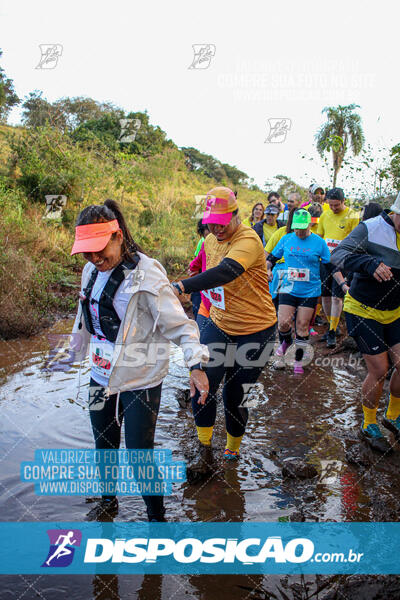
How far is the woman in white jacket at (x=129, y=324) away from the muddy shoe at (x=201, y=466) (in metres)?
0.88

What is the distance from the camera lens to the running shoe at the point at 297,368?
20.7 feet

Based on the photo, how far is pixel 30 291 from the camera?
805 cm

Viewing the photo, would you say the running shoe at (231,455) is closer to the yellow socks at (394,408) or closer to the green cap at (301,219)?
the yellow socks at (394,408)

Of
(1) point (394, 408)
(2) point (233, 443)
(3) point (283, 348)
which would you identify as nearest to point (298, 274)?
(3) point (283, 348)

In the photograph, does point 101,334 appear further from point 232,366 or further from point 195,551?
point 195,551

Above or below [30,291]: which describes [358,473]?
below

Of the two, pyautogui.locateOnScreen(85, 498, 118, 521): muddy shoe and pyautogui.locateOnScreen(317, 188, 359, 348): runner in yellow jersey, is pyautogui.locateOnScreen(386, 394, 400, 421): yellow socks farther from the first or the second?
pyautogui.locateOnScreen(317, 188, 359, 348): runner in yellow jersey

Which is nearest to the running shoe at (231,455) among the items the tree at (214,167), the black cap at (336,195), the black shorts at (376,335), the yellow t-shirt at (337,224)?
the black shorts at (376,335)

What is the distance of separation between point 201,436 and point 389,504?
1.42 m

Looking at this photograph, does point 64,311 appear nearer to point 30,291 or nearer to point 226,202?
point 30,291

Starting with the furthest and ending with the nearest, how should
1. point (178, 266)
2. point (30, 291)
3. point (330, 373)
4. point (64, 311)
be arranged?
point (178, 266) → point (64, 311) → point (30, 291) → point (330, 373)

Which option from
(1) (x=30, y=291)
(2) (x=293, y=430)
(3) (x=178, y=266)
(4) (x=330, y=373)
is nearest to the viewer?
(2) (x=293, y=430)

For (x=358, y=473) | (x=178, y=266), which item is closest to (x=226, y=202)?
(x=358, y=473)

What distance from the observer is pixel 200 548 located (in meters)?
2.86
